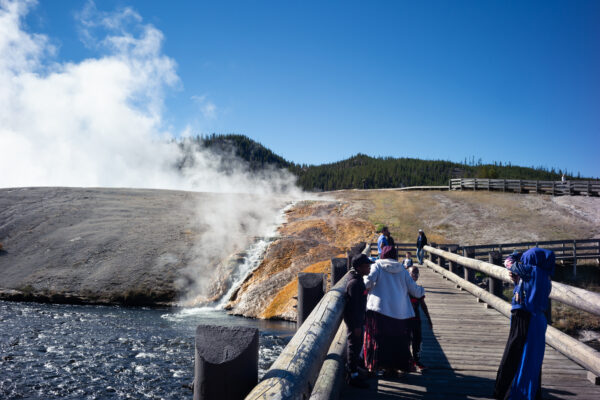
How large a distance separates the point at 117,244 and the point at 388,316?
76.7 feet

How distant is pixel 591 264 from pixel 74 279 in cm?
2910

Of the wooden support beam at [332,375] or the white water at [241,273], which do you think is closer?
the wooden support beam at [332,375]

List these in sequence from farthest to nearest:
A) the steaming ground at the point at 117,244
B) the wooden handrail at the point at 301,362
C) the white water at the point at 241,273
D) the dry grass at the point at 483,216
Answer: the dry grass at the point at 483,216 → the steaming ground at the point at 117,244 → the white water at the point at 241,273 → the wooden handrail at the point at 301,362

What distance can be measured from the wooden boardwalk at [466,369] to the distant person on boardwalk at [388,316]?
25 cm

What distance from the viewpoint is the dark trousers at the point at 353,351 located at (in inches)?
160

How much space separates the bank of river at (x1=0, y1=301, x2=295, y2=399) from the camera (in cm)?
870

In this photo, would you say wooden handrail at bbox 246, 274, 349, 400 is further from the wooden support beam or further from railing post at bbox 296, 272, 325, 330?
railing post at bbox 296, 272, 325, 330

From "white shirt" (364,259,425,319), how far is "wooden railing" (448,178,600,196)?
4064 cm

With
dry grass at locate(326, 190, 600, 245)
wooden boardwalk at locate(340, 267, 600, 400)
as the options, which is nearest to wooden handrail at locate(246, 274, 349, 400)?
wooden boardwalk at locate(340, 267, 600, 400)

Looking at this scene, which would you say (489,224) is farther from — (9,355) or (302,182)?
(302,182)

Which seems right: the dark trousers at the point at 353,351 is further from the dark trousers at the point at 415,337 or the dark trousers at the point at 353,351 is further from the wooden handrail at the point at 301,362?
the dark trousers at the point at 415,337

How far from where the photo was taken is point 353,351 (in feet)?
13.7

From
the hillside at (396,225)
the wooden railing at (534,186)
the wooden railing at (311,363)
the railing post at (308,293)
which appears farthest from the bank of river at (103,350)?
the wooden railing at (534,186)

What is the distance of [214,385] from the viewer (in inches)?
77.2
